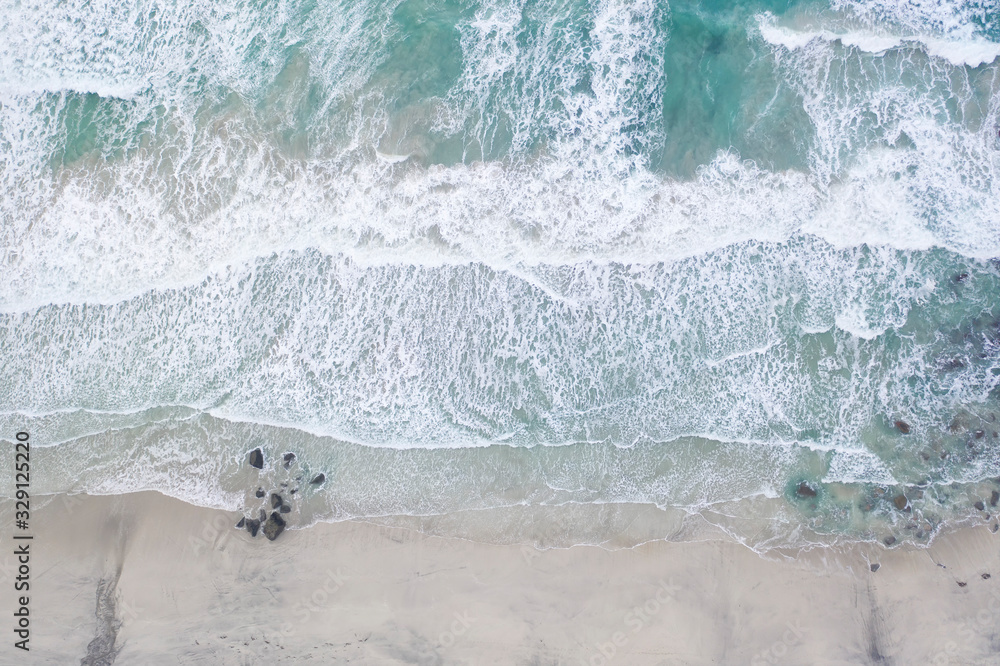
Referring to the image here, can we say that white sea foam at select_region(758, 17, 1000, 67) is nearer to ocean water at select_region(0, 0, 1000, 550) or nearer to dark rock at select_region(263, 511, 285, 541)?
ocean water at select_region(0, 0, 1000, 550)

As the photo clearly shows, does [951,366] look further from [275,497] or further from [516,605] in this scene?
[275,497]

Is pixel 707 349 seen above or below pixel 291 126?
below

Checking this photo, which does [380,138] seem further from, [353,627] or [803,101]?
[353,627]

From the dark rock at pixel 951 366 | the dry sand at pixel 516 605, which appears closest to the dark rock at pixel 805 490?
the dry sand at pixel 516 605

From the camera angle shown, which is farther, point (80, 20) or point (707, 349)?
point (80, 20)

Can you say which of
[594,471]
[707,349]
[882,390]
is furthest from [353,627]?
[882,390]

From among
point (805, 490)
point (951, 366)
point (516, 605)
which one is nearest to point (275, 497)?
point (516, 605)

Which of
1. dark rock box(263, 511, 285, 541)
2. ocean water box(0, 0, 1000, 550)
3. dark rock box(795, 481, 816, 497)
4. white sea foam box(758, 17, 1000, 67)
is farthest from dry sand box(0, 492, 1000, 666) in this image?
white sea foam box(758, 17, 1000, 67)
